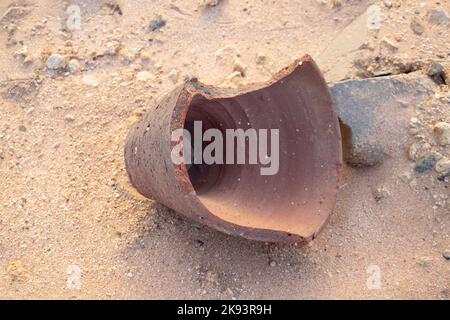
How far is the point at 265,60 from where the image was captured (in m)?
3.77

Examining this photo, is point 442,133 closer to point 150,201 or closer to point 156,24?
point 150,201

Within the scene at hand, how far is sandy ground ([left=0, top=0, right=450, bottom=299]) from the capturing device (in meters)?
2.67

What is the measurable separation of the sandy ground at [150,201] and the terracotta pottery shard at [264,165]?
25 cm

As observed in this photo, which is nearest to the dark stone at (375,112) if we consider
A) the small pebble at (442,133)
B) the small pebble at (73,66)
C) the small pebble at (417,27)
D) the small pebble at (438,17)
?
the small pebble at (442,133)

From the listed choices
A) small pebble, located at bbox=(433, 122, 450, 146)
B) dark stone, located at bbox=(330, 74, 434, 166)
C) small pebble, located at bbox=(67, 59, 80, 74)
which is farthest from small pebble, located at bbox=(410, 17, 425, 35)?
small pebble, located at bbox=(67, 59, 80, 74)

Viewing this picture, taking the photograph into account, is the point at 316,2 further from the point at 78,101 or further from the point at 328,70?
the point at 78,101

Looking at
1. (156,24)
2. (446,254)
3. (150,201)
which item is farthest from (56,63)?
(446,254)

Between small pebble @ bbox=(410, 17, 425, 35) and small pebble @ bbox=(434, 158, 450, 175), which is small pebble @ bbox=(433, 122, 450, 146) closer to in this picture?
small pebble @ bbox=(434, 158, 450, 175)

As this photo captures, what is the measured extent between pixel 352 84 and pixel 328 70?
31 centimetres

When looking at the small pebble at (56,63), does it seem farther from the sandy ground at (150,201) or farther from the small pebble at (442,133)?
Result: the small pebble at (442,133)

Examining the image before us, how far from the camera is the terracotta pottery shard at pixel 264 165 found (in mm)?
2367

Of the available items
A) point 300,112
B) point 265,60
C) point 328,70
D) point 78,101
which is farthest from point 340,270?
point 78,101

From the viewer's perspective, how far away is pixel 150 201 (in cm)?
296

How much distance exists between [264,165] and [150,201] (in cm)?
66
